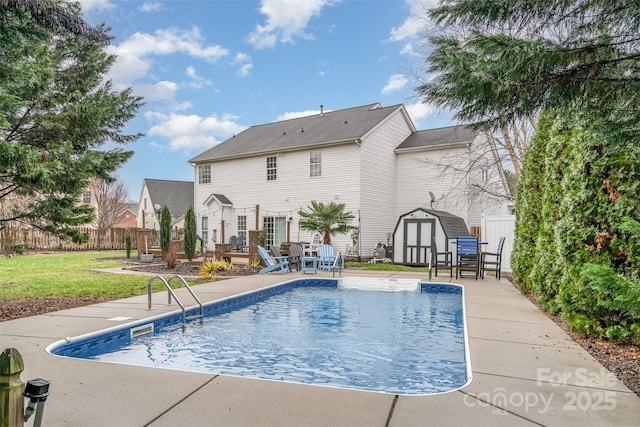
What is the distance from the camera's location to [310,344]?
564 cm

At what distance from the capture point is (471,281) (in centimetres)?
1051

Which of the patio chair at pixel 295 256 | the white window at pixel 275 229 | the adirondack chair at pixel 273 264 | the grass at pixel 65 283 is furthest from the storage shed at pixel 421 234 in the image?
the grass at pixel 65 283

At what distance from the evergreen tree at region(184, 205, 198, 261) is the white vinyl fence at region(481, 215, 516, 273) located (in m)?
10.2

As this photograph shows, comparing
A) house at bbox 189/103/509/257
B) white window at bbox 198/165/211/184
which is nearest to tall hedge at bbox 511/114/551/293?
house at bbox 189/103/509/257

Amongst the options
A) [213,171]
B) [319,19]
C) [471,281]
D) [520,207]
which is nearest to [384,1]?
[319,19]

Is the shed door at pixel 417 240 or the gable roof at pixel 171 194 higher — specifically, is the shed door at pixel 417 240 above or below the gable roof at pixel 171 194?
below

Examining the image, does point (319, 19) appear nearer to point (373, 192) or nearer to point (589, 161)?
point (373, 192)

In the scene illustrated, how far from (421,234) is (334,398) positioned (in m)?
12.9

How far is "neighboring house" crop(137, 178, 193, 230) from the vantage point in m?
31.9

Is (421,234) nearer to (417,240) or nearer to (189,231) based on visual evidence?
(417,240)

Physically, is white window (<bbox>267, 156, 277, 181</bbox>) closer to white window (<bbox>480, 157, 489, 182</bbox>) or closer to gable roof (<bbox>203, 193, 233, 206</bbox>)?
gable roof (<bbox>203, 193, 233, 206</bbox>)

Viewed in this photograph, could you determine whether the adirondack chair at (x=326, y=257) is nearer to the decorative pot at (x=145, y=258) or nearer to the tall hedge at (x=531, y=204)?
the tall hedge at (x=531, y=204)

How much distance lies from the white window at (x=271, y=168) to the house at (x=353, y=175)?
5cm

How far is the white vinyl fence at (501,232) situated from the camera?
43.5 feet
